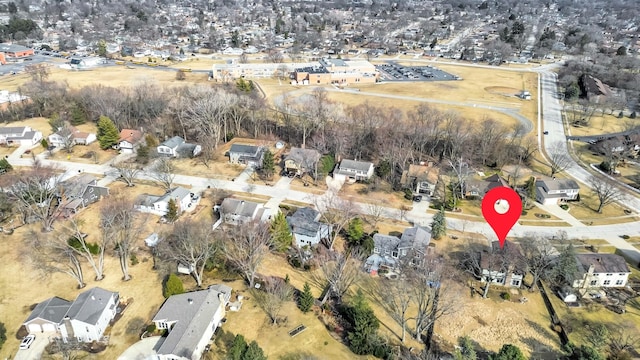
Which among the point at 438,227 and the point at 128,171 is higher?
the point at 128,171

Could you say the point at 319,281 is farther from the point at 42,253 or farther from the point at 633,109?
the point at 633,109

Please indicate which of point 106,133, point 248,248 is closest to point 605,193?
point 248,248

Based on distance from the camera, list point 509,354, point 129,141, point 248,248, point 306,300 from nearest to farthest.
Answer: point 509,354 < point 306,300 < point 248,248 < point 129,141

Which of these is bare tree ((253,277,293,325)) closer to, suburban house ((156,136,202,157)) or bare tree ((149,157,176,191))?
bare tree ((149,157,176,191))

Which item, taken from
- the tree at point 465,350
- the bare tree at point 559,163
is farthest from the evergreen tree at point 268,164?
the bare tree at point 559,163

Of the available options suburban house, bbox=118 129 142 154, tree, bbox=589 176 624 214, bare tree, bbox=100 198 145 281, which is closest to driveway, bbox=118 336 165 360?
bare tree, bbox=100 198 145 281

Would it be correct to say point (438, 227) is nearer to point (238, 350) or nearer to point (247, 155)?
point (238, 350)
